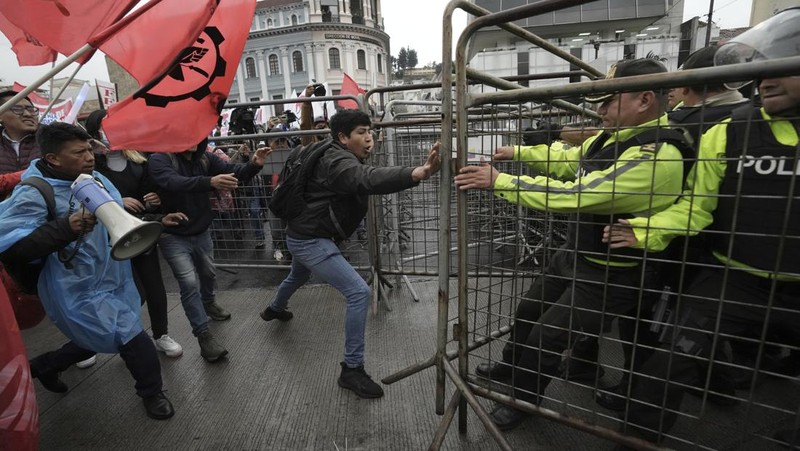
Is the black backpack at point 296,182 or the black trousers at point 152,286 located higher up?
the black backpack at point 296,182

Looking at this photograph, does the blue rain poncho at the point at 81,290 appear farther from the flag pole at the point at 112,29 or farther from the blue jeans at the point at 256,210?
the blue jeans at the point at 256,210

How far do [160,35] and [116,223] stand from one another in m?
1.22

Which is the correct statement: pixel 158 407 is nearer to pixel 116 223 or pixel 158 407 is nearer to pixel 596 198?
pixel 116 223

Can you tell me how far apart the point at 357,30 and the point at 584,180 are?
58.3 m

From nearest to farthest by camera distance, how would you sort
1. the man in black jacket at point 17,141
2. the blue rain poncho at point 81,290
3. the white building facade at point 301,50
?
the blue rain poncho at point 81,290, the man in black jacket at point 17,141, the white building facade at point 301,50

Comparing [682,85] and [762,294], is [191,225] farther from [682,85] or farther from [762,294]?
[762,294]

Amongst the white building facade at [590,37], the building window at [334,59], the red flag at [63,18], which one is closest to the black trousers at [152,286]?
the red flag at [63,18]

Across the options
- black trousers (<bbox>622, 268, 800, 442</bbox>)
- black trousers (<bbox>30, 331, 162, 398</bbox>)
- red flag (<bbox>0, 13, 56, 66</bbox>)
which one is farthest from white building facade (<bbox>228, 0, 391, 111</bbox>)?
black trousers (<bbox>622, 268, 800, 442</bbox>)

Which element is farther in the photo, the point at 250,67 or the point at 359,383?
the point at 250,67

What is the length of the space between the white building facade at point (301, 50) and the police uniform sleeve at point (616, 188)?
51.9 m

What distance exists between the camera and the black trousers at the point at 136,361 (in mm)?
2557

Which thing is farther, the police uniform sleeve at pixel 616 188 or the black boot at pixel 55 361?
the black boot at pixel 55 361

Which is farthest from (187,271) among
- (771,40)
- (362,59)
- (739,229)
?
(362,59)

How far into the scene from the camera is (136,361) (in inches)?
101
